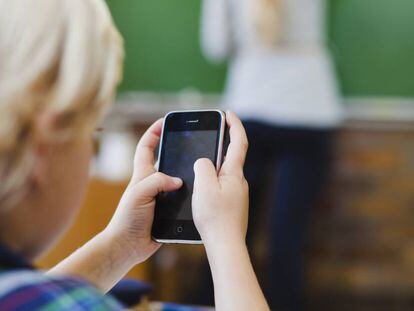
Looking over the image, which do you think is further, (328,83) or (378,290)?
(378,290)

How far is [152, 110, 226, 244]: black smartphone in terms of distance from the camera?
74cm

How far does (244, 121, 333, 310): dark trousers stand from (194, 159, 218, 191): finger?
1278 millimetres

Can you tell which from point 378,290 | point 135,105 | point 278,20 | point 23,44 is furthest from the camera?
point 135,105

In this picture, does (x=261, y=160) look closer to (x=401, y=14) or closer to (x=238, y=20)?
(x=238, y=20)

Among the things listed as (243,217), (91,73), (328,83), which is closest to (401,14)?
(328,83)

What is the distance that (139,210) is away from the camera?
0.75 meters

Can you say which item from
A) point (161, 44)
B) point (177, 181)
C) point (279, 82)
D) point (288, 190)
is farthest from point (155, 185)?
point (161, 44)

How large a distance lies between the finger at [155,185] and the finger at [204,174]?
0.11 feet

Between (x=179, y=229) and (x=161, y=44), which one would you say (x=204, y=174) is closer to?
(x=179, y=229)

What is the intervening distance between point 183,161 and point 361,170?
1826 mm

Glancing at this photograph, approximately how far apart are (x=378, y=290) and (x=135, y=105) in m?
1.13

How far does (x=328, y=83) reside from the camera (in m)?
2.00

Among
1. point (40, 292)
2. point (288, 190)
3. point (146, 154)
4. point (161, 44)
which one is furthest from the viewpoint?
point (161, 44)

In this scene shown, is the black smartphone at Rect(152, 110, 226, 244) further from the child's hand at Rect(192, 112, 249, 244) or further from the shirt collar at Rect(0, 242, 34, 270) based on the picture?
the shirt collar at Rect(0, 242, 34, 270)
